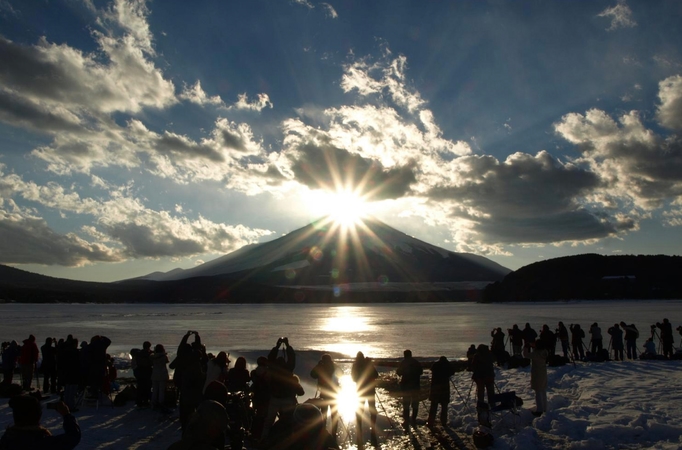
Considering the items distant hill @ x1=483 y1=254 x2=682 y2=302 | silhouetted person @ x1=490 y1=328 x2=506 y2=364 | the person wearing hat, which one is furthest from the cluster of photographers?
distant hill @ x1=483 y1=254 x2=682 y2=302

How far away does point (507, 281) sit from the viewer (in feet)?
579

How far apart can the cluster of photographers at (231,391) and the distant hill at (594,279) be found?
492 feet

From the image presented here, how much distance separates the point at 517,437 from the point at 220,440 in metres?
7.69

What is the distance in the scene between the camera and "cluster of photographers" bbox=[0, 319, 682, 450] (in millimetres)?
4000

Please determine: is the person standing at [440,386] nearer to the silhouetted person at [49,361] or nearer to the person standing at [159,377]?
the person standing at [159,377]

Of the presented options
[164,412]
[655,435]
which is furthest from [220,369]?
[655,435]

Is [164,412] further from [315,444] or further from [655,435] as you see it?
[655,435]

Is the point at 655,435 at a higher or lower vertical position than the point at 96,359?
lower

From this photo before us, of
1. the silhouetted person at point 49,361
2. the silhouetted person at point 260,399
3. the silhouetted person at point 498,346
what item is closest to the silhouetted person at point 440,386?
the silhouetted person at point 260,399

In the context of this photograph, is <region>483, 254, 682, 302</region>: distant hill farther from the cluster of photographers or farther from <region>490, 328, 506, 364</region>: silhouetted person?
the cluster of photographers

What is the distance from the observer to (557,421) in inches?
429

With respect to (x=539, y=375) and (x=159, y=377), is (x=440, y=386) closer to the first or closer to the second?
(x=539, y=375)

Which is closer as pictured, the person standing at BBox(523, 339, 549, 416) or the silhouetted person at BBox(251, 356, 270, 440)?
the silhouetted person at BBox(251, 356, 270, 440)

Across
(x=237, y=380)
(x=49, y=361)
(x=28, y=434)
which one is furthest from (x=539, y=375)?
(x=49, y=361)
